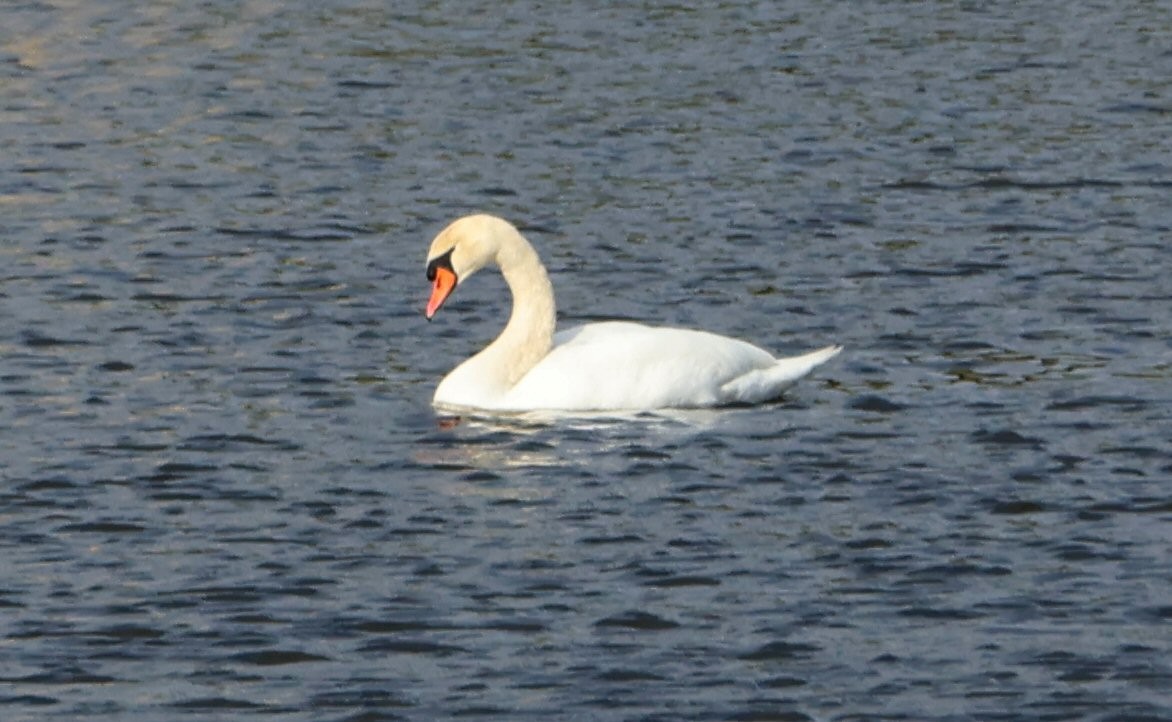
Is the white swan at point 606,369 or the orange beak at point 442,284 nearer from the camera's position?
the white swan at point 606,369

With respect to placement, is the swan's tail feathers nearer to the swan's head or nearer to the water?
the water

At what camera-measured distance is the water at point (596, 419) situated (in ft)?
41.1

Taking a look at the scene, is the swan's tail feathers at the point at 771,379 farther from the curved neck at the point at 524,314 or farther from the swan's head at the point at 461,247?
the swan's head at the point at 461,247

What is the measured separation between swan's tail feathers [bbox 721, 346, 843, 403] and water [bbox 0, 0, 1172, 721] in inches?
9.1

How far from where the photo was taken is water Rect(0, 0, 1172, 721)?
1253 cm

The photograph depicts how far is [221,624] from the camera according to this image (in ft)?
42.6

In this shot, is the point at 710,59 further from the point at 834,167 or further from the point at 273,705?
the point at 273,705

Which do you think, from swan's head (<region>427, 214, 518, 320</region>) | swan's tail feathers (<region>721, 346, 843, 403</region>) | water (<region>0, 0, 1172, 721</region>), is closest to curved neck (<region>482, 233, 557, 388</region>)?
swan's head (<region>427, 214, 518, 320</region>)

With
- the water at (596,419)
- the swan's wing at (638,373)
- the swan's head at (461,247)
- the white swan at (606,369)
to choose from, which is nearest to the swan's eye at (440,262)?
the swan's head at (461,247)

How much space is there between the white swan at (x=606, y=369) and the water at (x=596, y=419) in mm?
283

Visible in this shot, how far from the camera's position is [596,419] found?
17.2 meters

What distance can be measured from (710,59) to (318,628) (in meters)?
18.5

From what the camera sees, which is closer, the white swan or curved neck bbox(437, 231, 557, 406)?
the white swan

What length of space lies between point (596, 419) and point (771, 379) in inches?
47.4
